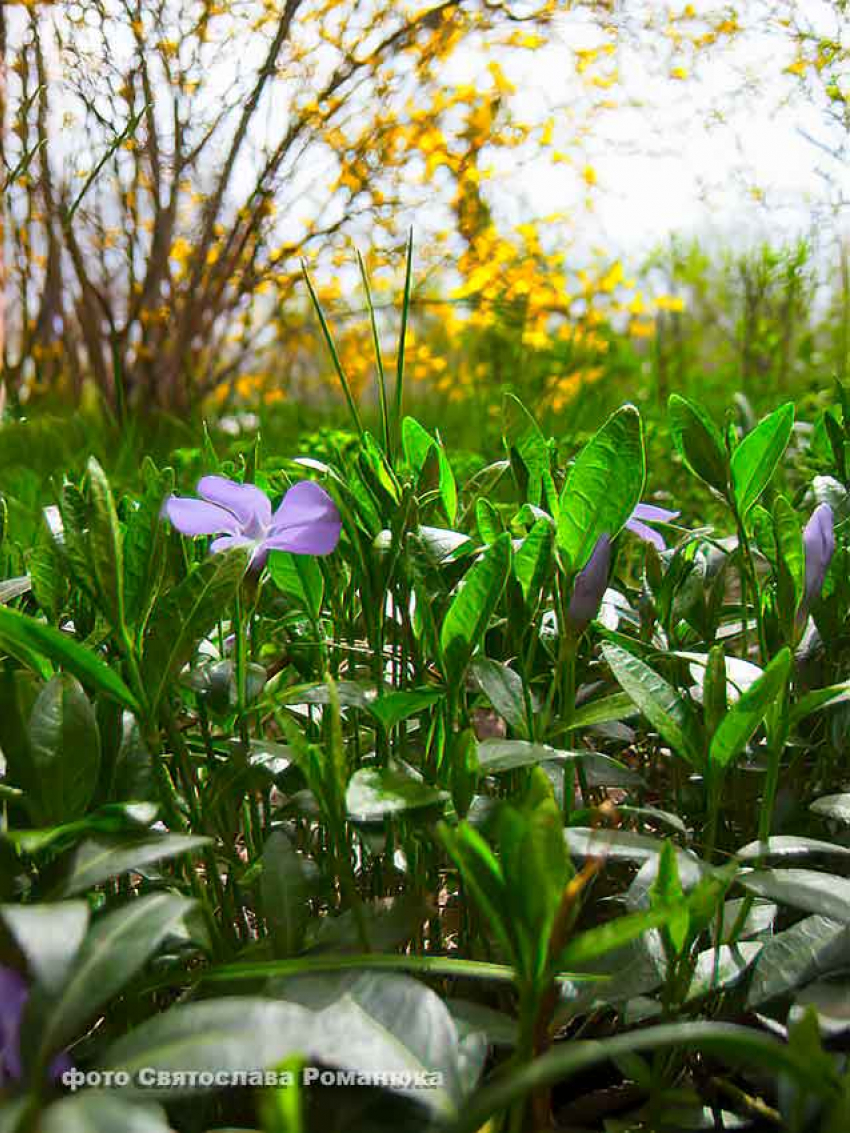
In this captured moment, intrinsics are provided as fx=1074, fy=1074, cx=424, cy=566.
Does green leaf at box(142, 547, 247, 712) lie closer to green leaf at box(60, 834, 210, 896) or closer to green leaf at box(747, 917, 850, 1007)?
green leaf at box(60, 834, 210, 896)

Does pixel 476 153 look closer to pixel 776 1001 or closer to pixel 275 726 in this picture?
pixel 275 726

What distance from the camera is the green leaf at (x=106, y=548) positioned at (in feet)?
1.73

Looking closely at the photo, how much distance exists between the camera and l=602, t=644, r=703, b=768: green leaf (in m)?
0.60

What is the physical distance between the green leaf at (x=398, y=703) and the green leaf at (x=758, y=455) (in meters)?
0.27

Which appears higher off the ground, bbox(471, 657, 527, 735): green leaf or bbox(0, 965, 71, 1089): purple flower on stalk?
bbox(471, 657, 527, 735): green leaf

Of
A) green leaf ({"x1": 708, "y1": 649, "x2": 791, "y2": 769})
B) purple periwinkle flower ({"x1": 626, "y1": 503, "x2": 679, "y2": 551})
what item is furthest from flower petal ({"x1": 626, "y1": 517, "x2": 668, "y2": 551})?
green leaf ({"x1": 708, "y1": 649, "x2": 791, "y2": 769})

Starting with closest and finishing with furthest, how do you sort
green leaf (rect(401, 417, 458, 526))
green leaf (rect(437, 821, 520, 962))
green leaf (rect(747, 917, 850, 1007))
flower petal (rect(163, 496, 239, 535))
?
green leaf (rect(437, 821, 520, 962))
green leaf (rect(747, 917, 850, 1007))
flower petal (rect(163, 496, 239, 535))
green leaf (rect(401, 417, 458, 526))

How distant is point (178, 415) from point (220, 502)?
3.57 m

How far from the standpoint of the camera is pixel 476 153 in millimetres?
4008

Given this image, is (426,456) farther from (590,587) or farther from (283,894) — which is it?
(283,894)

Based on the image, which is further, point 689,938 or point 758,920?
point 758,920

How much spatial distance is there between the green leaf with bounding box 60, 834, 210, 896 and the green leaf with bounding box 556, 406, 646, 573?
297mm

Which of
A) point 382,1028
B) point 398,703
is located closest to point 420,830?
point 398,703

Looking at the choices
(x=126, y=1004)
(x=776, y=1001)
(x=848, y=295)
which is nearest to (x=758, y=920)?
(x=776, y=1001)
